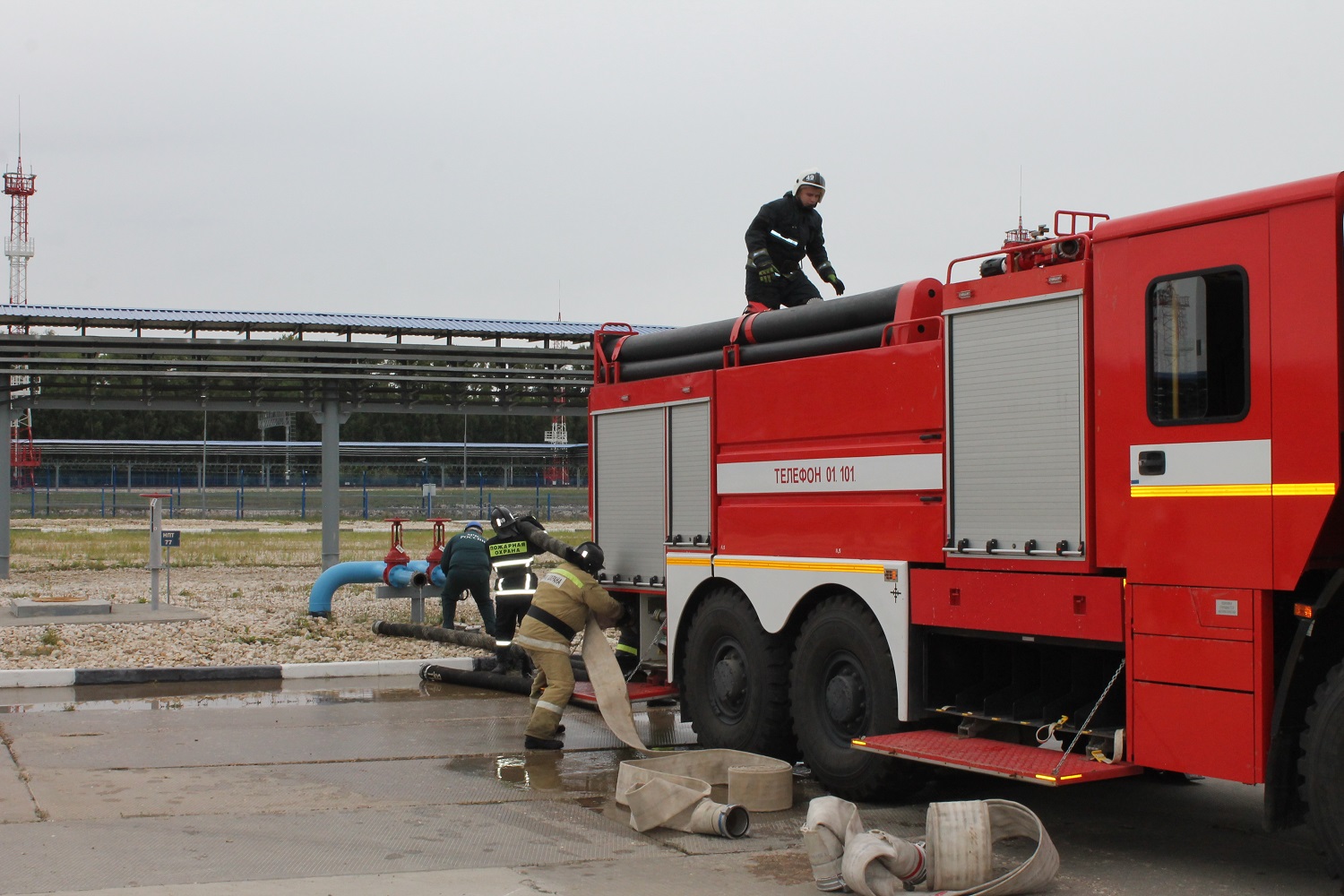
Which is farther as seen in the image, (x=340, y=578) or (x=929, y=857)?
(x=340, y=578)

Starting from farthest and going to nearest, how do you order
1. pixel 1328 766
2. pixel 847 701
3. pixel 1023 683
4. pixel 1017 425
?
pixel 847 701
pixel 1023 683
pixel 1017 425
pixel 1328 766

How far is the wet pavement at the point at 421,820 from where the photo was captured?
580 centimetres

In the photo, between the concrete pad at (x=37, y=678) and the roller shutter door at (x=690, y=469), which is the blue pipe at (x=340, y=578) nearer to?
the concrete pad at (x=37, y=678)

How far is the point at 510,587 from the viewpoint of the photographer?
1198 cm

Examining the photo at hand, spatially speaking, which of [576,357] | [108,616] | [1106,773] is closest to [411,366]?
[576,357]

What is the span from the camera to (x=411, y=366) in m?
20.4

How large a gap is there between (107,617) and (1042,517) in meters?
11.7

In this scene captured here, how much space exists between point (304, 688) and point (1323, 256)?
9079 millimetres

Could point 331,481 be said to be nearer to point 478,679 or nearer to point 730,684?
point 478,679

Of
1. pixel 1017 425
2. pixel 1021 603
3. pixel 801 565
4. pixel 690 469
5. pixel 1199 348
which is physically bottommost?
pixel 1021 603

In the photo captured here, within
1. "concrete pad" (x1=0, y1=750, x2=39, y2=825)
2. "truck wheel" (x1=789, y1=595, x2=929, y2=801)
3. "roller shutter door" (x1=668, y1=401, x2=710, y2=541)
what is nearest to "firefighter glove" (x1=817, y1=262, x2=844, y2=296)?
"roller shutter door" (x1=668, y1=401, x2=710, y2=541)

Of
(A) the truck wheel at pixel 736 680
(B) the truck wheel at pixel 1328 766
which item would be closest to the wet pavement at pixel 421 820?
(A) the truck wheel at pixel 736 680

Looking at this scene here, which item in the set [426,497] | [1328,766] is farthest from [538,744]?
[426,497]

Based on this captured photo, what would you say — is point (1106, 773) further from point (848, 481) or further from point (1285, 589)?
point (848, 481)
